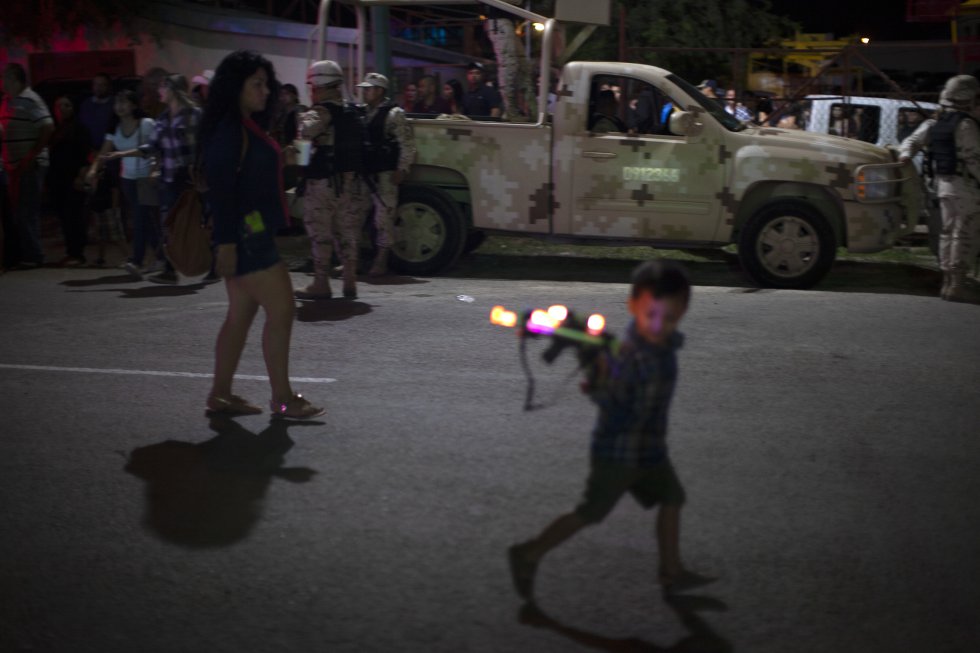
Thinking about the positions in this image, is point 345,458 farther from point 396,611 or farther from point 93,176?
point 93,176

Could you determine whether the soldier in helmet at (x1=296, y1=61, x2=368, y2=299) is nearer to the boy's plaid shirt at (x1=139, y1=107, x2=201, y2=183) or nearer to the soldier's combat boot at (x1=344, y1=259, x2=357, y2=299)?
the soldier's combat boot at (x1=344, y1=259, x2=357, y2=299)

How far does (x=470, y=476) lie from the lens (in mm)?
5418

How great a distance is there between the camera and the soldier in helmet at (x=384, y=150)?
10117 mm

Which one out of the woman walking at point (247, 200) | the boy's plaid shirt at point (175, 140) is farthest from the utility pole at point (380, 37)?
the woman walking at point (247, 200)

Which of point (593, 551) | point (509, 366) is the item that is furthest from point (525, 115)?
point (593, 551)

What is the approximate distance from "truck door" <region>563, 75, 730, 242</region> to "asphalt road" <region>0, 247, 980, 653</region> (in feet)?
6.45

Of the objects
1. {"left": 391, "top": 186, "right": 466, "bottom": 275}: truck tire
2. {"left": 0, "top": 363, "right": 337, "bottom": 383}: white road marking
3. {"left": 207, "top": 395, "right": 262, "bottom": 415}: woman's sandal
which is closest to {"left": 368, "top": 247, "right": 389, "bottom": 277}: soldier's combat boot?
{"left": 391, "top": 186, "right": 466, "bottom": 275}: truck tire

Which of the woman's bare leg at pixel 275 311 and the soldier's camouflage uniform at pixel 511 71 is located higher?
the soldier's camouflage uniform at pixel 511 71

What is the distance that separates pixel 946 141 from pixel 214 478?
7.07m

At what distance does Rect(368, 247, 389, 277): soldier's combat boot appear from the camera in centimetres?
1113

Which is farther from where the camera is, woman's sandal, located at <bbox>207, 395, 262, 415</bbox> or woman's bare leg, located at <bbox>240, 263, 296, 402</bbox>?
woman's sandal, located at <bbox>207, 395, 262, 415</bbox>

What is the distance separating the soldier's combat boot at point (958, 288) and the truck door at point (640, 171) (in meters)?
2.11

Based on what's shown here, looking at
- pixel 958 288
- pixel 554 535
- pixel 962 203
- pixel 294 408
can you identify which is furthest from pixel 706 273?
pixel 554 535

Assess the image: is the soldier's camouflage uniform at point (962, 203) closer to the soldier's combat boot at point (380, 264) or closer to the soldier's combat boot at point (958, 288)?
the soldier's combat boot at point (958, 288)
